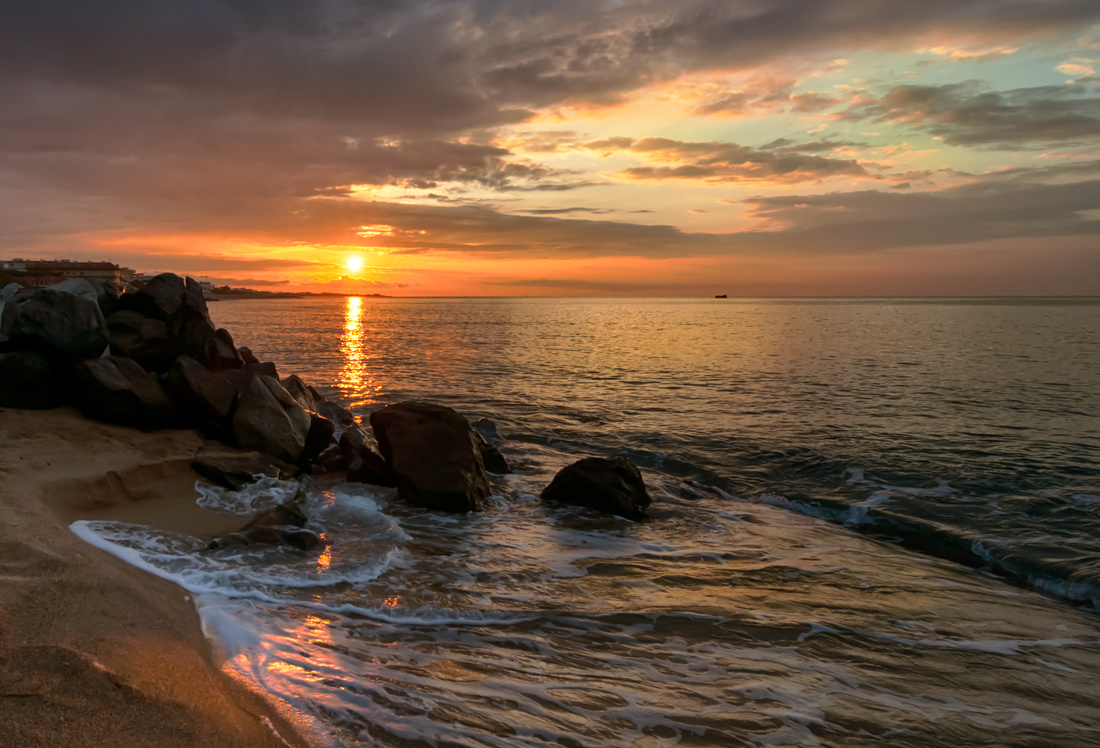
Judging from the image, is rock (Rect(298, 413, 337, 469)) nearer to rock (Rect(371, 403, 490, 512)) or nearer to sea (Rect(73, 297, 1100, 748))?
sea (Rect(73, 297, 1100, 748))

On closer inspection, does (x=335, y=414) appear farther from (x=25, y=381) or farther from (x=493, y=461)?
(x=25, y=381)

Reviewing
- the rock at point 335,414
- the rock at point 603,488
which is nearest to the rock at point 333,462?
the rock at point 603,488

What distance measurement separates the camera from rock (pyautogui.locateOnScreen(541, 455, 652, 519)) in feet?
35.2

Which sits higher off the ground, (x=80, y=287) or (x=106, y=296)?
(x=80, y=287)

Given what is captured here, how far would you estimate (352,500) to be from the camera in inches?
399

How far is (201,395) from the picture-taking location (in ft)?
35.9

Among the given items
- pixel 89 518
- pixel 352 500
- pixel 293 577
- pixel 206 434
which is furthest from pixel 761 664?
pixel 206 434

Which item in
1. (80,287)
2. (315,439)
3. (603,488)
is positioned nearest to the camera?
(603,488)

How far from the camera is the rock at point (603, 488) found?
1073cm

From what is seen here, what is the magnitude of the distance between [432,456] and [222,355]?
535 cm

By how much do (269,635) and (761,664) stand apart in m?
4.51

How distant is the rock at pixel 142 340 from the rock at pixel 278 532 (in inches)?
254

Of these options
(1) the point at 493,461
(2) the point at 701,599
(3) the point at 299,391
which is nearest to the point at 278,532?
(2) the point at 701,599

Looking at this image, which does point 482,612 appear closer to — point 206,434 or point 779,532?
point 779,532
